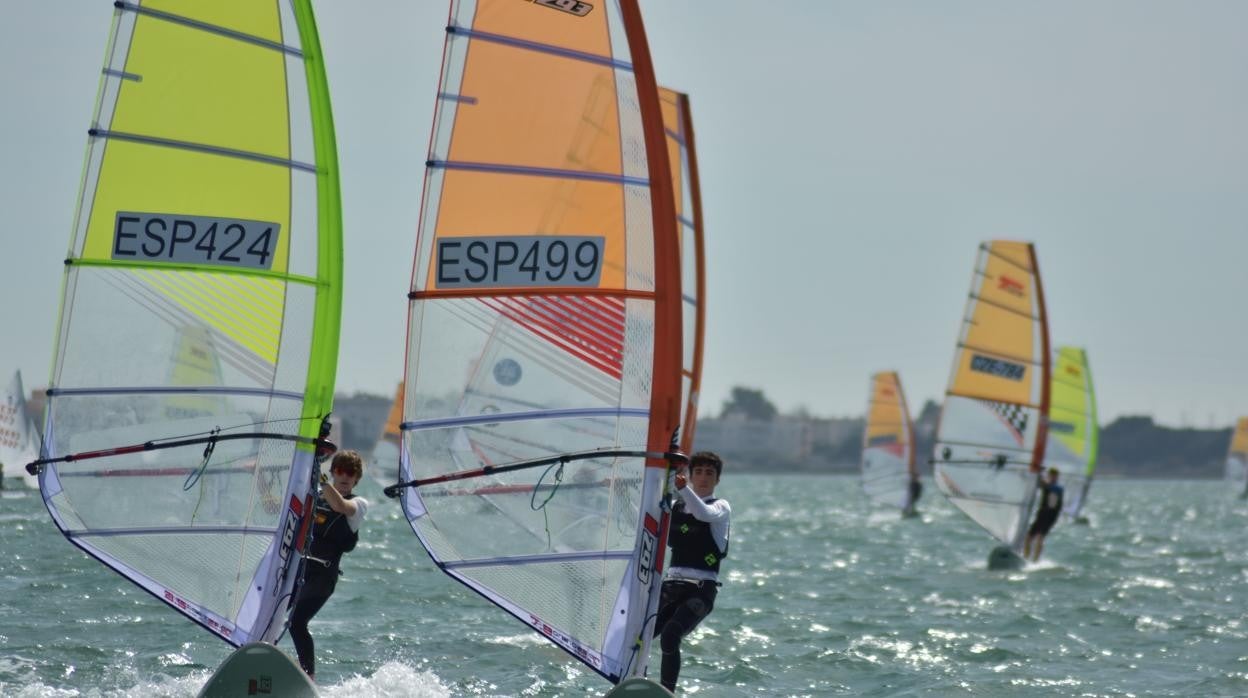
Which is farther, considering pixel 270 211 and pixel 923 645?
pixel 923 645

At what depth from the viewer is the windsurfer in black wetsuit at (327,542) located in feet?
23.7

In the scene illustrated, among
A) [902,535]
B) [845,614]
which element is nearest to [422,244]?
[845,614]

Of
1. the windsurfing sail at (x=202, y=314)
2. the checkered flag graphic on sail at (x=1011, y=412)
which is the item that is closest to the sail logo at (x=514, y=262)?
the windsurfing sail at (x=202, y=314)

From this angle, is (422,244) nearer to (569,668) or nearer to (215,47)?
(215,47)

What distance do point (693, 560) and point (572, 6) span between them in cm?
244

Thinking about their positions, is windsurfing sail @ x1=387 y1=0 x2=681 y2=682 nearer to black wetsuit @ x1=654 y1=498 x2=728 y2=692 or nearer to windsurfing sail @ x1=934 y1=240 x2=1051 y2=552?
black wetsuit @ x1=654 y1=498 x2=728 y2=692

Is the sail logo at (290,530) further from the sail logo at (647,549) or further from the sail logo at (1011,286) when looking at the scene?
the sail logo at (1011,286)

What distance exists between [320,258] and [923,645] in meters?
5.36

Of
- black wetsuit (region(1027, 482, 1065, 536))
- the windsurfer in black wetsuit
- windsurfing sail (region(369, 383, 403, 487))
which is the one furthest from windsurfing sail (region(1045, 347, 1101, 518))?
the windsurfer in black wetsuit

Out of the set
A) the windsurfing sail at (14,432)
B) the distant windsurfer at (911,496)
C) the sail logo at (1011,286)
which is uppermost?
the sail logo at (1011,286)

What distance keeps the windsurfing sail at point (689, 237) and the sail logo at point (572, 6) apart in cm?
448

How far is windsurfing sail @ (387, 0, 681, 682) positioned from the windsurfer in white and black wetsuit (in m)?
0.37

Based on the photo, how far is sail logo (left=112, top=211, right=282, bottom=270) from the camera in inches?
279

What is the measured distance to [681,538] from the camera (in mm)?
7219
